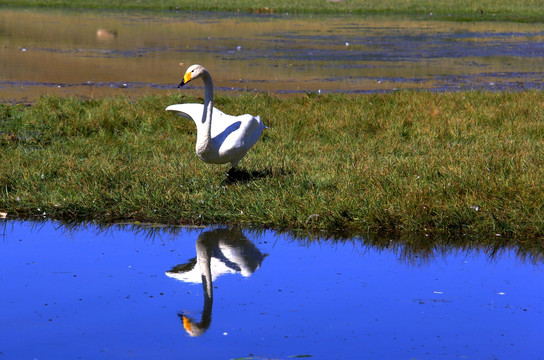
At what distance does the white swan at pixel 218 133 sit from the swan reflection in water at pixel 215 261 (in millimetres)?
904

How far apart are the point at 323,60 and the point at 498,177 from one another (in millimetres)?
13651

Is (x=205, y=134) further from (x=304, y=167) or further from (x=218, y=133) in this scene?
(x=304, y=167)

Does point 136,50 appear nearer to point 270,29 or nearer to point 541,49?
point 270,29

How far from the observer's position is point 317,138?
10.6 m

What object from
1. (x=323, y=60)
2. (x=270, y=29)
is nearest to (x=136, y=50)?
(x=323, y=60)

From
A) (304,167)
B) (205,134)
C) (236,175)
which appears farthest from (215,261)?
(304,167)

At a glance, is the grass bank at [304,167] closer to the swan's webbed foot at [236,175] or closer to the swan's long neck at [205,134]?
the swan's webbed foot at [236,175]

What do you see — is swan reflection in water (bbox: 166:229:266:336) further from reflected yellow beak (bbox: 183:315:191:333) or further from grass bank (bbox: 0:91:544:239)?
grass bank (bbox: 0:91:544:239)

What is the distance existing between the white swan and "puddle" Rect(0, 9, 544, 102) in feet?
24.3

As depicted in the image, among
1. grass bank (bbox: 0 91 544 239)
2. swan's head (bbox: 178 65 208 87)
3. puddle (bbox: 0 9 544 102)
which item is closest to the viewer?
grass bank (bbox: 0 91 544 239)

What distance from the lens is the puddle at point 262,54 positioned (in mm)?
16672

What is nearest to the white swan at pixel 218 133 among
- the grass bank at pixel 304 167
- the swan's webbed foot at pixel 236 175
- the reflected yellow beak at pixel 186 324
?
the swan's webbed foot at pixel 236 175

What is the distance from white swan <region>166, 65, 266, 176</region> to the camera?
7512 mm

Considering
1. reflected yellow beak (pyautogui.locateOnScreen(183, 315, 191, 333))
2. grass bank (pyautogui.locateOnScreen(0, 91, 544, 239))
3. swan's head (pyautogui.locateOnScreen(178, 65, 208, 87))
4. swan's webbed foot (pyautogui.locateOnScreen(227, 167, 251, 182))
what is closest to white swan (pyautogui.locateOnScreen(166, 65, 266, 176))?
swan's head (pyautogui.locateOnScreen(178, 65, 208, 87))
